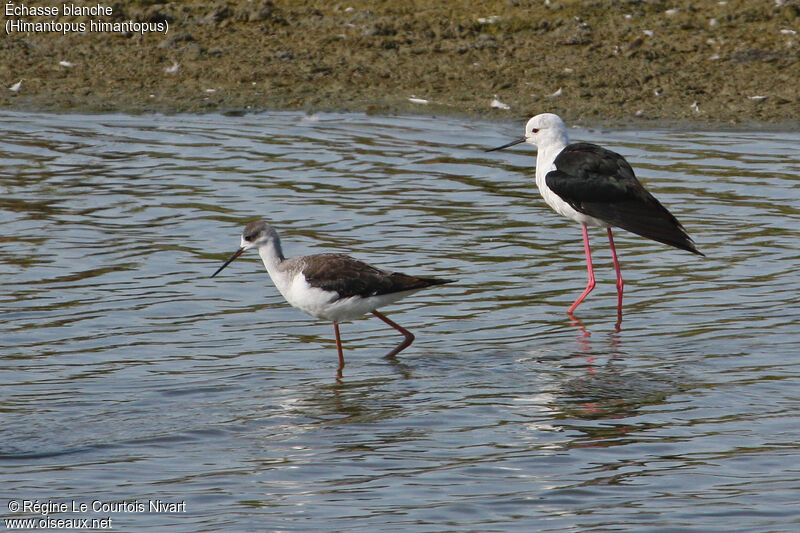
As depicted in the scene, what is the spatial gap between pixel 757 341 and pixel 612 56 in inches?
277

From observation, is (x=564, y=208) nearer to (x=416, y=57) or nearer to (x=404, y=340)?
(x=404, y=340)

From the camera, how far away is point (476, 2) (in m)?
15.6

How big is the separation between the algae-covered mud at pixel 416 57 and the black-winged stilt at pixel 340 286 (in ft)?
19.6

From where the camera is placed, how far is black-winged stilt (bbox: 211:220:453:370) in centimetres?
805

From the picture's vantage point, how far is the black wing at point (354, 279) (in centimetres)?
805

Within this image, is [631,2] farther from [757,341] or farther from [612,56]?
[757,341]

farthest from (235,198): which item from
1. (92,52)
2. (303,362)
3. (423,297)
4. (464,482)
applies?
(464,482)

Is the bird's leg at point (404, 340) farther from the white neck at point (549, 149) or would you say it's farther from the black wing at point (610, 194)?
the white neck at point (549, 149)

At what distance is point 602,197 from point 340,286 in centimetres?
234

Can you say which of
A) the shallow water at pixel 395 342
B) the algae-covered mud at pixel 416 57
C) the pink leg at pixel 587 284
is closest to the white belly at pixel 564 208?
the pink leg at pixel 587 284

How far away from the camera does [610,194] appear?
9.44 meters

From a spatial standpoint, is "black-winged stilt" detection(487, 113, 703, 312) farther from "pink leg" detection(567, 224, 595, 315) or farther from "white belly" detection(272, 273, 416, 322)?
"white belly" detection(272, 273, 416, 322)

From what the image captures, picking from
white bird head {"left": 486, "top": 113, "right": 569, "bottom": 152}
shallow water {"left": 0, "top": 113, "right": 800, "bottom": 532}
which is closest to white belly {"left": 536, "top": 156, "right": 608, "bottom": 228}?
white bird head {"left": 486, "top": 113, "right": 569, "bottom": 152}

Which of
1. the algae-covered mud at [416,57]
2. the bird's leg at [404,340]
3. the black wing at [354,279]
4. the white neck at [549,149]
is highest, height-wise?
the algae-covered mud at [416,57]
